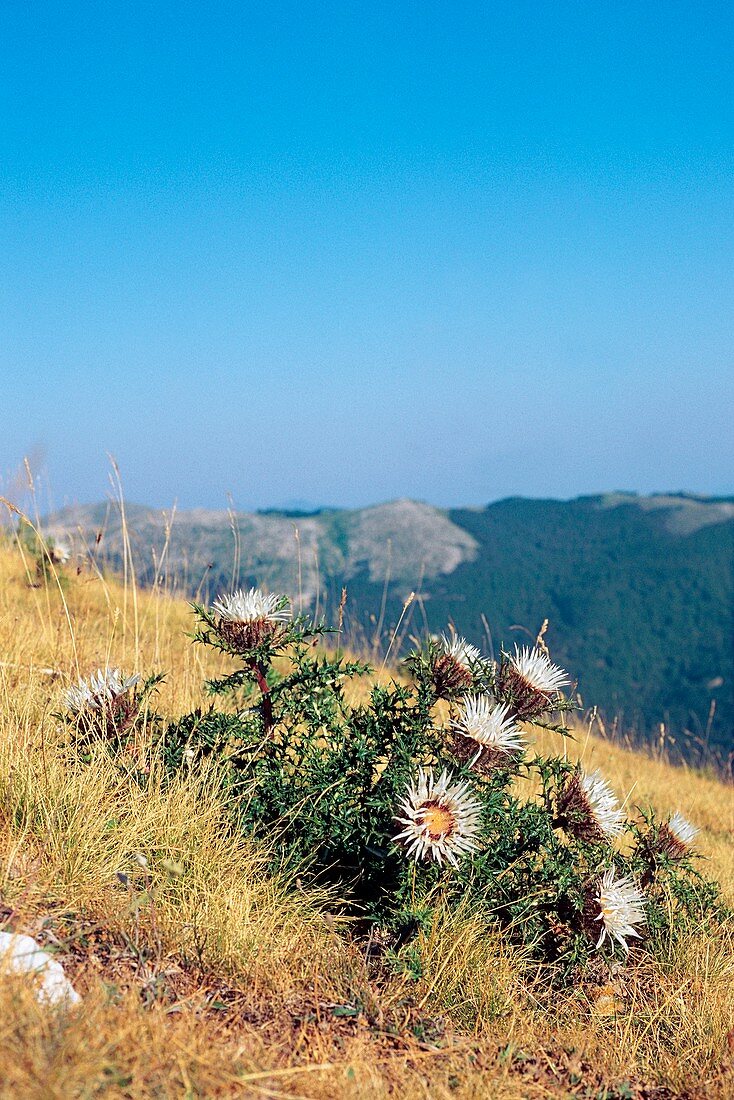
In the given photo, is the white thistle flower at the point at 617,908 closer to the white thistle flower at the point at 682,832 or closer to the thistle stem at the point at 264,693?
the white thistle flower at the point at 682,832

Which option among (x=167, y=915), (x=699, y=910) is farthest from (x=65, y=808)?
(x=699, y=910)

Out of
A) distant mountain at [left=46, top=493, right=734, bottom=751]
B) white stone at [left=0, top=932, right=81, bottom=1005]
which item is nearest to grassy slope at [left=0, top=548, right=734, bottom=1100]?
white stone at [left=0, top=932, right=81, bottom=1005]

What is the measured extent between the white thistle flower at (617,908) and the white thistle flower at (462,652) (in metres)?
0.89

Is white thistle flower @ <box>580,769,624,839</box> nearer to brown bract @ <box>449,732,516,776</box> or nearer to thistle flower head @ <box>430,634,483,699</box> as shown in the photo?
brown bract @ <box>449,732,516,776</box>

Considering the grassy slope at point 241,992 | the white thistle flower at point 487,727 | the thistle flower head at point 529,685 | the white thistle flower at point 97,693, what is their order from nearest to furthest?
the grassy slope at point 241,992 < the white thistle flower at point 487,727 < the thistle flower head at point 529,685 < the white thistle flower at point 97,693

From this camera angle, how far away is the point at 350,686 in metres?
6.56

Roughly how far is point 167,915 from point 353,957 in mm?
640

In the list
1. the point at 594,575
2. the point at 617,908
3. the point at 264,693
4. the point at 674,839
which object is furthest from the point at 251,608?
the point at 594,575

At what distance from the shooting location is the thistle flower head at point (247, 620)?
2957 mm

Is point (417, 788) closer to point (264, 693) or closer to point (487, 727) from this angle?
point (487, 727)

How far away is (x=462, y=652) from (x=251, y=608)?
2.64 feet

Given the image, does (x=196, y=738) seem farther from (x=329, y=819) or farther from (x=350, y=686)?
(x=350, y=686)

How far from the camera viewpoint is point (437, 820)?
8.30 ft

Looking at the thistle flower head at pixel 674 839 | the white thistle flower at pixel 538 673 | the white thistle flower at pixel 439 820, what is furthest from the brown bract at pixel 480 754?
Answer: the thistle flower head at pixel 674 839
